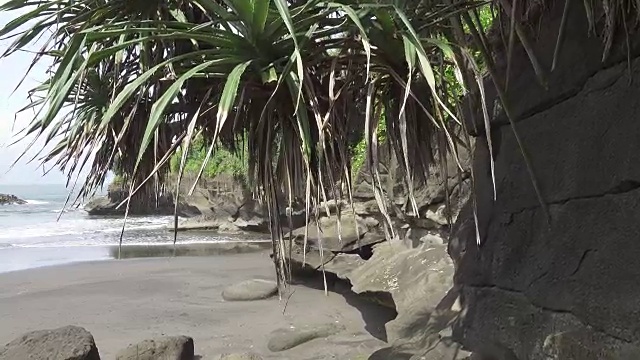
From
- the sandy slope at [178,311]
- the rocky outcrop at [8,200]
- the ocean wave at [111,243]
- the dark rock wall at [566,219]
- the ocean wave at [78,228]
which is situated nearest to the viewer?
the dark rock wall at [566,219]

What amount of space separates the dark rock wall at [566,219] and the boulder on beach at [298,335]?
3.20m

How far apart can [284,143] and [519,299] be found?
1.51 meters

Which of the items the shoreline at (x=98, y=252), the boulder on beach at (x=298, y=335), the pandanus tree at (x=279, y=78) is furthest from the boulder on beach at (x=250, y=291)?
the shoreline at (x=98, y=252)

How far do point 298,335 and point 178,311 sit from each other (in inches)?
105

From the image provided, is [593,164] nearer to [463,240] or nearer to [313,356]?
[463,240]

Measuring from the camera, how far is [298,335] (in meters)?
6.84

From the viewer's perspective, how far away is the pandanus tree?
2.79m

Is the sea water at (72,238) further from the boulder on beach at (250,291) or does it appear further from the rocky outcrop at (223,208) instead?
the boulder on beach at (250,291)

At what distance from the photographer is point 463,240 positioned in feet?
14.0

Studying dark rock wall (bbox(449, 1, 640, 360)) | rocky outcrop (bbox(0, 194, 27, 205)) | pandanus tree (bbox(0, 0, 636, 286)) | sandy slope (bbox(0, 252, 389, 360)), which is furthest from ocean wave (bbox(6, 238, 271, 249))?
rocky outcrop (bbox(0, 194, 27, 205))

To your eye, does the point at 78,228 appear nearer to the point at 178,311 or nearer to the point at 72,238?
the point at 72,238

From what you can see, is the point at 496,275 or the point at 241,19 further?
the point at 496,275

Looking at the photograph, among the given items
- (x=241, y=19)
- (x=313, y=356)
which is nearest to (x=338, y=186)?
(x=241, y=19)

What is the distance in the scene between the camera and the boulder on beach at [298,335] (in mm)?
6729
